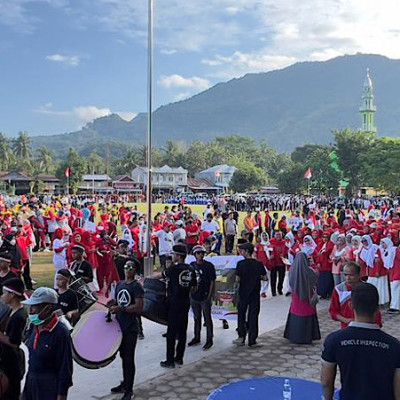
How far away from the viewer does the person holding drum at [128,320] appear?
5859 mm

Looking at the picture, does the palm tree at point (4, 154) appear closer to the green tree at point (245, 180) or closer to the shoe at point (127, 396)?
the green tree at point (245, 180)

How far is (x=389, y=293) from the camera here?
11289mm

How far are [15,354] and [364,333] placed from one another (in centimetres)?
290

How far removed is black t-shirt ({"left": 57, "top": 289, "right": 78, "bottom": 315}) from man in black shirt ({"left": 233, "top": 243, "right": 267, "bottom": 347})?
10.1ft

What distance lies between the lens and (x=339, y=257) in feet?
37.1

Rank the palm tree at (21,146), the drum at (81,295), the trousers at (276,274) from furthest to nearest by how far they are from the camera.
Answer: the palm tree at (21,146), the trousers at (276,274), the drum at (81,295)

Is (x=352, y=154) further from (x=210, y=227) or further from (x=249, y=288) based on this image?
(x=249, y=288)

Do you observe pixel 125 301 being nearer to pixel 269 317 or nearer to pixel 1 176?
pixel 269 317

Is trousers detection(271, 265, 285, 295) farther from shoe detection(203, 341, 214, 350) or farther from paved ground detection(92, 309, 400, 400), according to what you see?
shoe detection(203, 341, 214, 350)

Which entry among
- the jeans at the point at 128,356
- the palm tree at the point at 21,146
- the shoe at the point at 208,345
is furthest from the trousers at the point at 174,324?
the palm tree at the point at 21,146

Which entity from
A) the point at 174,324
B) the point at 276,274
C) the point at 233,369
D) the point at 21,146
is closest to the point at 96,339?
the point at 174,324

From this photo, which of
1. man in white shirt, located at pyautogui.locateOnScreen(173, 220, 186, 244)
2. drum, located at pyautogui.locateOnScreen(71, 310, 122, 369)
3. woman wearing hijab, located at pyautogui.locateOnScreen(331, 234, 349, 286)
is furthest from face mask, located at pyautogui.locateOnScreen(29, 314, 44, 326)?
man in white shirt, located at pyautogui.locateOnScreen(173, 220, 186, 244)

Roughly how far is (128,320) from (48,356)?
204 centimetres

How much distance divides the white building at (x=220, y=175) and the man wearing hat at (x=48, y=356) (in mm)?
86511
